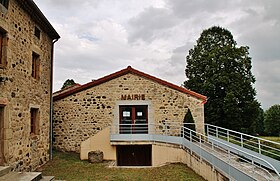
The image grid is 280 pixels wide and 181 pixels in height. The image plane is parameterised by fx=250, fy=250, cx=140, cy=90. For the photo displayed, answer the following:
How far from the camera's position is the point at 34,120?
35.3 feet

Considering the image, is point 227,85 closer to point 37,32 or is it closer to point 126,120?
point 126,120

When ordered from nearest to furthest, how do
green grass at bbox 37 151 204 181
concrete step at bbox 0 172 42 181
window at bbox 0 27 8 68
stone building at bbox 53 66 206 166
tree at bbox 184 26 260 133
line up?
concrete step at bbox 0 172 42 181 → window at bbox 0 27 8 68 → green grass at bbox 37 151 204 181 → stone building at bbox 53 66 206 166 → tree at bbox 184 26 260 133

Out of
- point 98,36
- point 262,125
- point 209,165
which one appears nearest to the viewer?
point 209,165

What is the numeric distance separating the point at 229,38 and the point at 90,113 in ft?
60.6

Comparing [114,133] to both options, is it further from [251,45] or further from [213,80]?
[251,45]

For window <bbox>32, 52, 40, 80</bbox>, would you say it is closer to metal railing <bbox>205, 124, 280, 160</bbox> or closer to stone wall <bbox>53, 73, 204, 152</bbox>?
stone wall <bbox>53, 73, 204, 152</bbox>

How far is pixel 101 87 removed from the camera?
604 inches

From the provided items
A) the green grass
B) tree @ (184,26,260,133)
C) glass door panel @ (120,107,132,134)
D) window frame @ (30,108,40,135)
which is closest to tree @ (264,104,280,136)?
tree @ (184,26,260,133)

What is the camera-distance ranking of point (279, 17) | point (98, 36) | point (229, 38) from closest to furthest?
point (279, 17) < point (98, 36) < point (229, 38)

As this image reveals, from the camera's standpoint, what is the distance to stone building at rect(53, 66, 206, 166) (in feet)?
49.4

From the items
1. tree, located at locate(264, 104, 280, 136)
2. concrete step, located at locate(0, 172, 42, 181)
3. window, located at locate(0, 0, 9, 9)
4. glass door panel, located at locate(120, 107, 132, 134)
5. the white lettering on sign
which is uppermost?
window, located at locate(0, 0, 9, 9)

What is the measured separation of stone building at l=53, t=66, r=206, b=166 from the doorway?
6 cm

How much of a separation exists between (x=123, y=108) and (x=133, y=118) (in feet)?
2.86

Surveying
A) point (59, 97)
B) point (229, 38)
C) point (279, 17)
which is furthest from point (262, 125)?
A: point (59, 97)
